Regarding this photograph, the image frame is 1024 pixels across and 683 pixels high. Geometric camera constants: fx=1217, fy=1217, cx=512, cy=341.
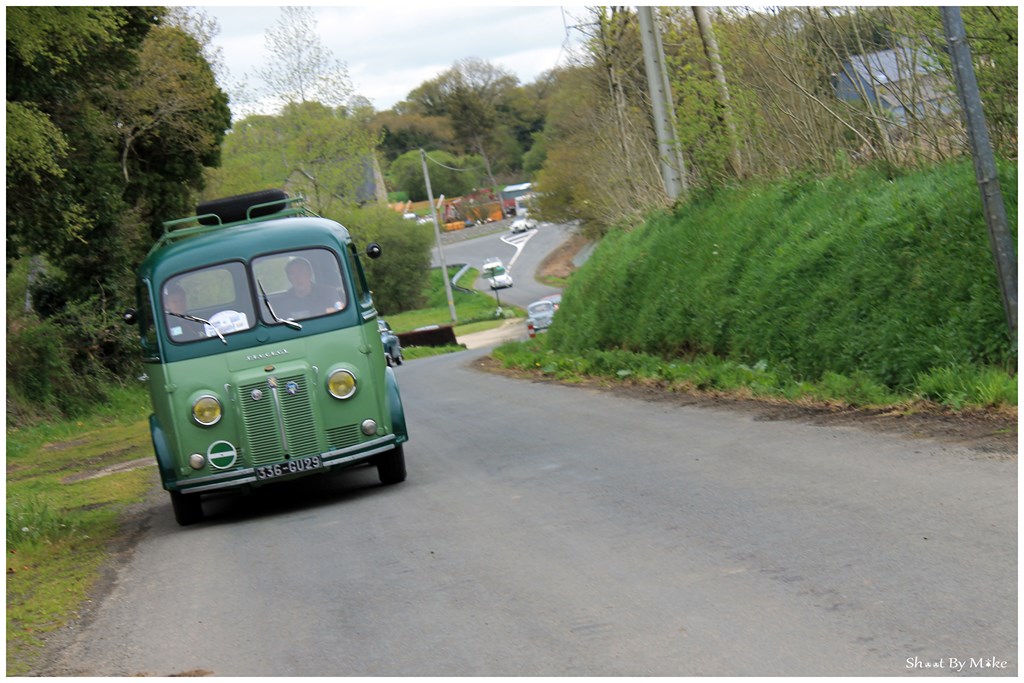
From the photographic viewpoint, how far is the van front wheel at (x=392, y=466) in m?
12.0

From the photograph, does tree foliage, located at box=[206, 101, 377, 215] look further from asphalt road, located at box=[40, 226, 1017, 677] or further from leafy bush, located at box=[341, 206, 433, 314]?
asphalt road, located at box=[40, 226, 1017, 677]

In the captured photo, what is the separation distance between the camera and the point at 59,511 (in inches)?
512

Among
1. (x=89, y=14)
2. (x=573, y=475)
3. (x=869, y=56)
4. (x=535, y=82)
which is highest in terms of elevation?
(x=535, y=82)

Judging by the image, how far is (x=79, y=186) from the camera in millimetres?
27734

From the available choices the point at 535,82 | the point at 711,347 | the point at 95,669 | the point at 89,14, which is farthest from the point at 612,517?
the point at 535,82

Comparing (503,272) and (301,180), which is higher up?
(301,180)

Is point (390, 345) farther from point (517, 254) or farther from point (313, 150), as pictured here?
point (517, 254)

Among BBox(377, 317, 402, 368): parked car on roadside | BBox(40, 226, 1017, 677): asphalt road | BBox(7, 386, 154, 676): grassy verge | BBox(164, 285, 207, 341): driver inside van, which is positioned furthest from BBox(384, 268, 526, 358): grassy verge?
BBox(40, 226, 1017, 677): asphalt road

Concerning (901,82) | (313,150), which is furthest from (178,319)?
(313,150)

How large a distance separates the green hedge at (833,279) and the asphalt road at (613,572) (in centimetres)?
185

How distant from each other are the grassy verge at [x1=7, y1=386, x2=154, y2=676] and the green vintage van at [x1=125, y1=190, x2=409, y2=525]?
3.94ft

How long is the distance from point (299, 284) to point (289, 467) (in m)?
1.78

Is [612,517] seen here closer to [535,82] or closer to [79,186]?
[79,186]

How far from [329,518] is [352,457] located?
78cm
